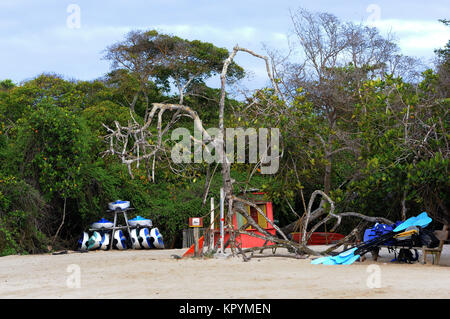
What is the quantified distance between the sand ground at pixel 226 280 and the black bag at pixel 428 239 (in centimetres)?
43

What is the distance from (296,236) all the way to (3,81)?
24065 millimetres

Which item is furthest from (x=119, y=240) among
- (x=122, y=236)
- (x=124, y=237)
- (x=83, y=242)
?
(x=83, y=242)

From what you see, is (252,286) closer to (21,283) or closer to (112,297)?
(112,297)

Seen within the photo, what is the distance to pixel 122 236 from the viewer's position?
17.5 meters

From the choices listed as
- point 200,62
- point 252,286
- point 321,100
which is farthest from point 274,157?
point 200,62

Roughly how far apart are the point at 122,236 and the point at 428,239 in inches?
390

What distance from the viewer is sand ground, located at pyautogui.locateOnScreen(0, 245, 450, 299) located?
6.78 m

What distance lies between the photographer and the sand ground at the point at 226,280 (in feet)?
22.2

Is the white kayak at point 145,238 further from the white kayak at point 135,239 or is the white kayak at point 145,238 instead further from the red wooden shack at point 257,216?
the red wooden shack at point 257,216

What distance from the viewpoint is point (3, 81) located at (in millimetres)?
35156

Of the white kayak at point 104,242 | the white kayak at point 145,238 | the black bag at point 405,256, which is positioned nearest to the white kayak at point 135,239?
the white kayak at point 145,238

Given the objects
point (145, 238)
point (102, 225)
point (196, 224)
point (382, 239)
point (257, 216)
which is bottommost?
point (145, 238)

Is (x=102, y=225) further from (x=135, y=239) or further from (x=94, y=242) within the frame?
(x=135, y=239)

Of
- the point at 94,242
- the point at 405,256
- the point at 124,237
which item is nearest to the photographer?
the point at 405,256
